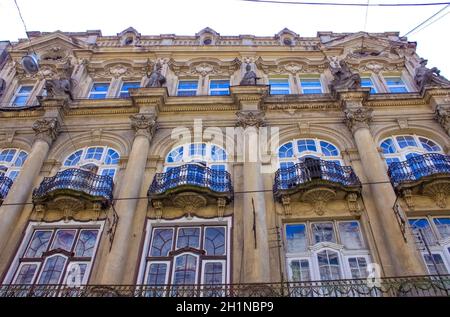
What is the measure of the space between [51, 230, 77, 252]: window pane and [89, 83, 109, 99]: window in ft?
25.3

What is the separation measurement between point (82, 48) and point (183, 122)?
28.0 feet

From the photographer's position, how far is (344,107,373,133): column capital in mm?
14730

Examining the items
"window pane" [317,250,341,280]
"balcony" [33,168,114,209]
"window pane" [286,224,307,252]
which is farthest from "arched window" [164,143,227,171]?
"window pane" [317,250,341,280]

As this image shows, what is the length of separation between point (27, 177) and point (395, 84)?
16.2m

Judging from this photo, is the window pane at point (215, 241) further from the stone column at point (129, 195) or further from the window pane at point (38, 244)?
the window pane at point (38, 244)

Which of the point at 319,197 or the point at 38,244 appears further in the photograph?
the point at 319,197

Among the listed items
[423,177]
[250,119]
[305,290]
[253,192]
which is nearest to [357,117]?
[423,177]

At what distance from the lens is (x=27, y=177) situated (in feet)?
43.7

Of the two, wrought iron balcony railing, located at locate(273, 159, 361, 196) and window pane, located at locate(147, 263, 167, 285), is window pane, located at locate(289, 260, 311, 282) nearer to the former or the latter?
wrought iron balcony railing, located at locate(273, 159, 361, 196)

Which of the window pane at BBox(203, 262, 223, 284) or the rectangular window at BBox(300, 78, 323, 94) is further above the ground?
the rectangular window at BBox(300, 78, 323, 94)

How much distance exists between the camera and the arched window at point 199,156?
14.3 m

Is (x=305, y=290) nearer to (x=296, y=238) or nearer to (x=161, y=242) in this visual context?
(x=296, y=238)

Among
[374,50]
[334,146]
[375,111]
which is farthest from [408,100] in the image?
[374,50]

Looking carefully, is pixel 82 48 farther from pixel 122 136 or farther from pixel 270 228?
pixel 270 228
